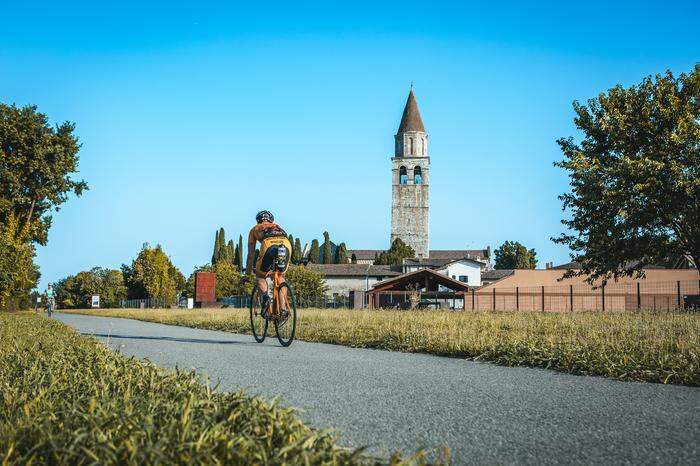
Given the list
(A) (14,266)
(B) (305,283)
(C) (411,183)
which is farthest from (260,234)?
(C) (411,183)

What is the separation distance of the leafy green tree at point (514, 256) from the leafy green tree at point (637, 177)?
322 feet

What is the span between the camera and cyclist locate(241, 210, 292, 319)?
8.96 metres

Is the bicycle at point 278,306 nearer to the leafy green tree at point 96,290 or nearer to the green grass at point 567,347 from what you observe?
the green grass at point 567,347

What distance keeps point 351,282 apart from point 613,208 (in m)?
76.3

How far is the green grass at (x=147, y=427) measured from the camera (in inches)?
86.8

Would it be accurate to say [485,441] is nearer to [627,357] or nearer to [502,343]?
[627,357]

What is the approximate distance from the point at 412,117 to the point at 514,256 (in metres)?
35.7

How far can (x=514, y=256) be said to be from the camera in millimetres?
127438

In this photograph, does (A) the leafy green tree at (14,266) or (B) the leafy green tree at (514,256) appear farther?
(B) the leafy green tree at (514,256)

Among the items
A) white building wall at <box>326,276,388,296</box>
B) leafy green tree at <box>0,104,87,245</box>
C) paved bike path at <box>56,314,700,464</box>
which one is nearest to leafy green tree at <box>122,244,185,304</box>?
white building wall at <box>326,276,388,296</box>

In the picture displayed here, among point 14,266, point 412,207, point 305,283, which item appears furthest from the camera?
point 412,207

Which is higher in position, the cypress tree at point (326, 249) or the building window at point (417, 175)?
the building window at point (417, 175)

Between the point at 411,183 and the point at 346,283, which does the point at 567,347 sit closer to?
the point at 346,283

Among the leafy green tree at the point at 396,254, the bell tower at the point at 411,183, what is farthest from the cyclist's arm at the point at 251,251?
the bell tower at the point at 411,183
